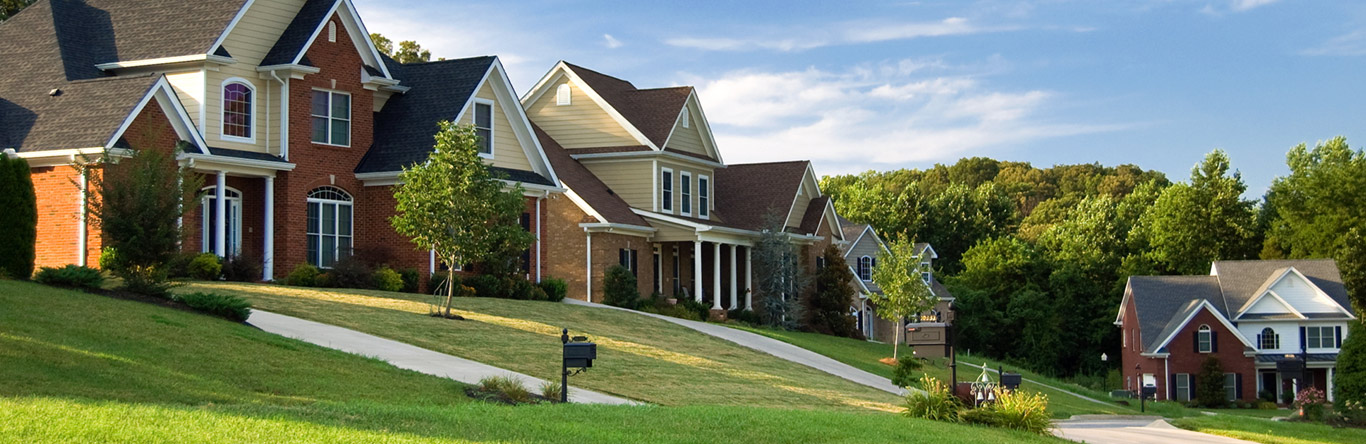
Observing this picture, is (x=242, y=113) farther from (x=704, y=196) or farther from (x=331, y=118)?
(x=704, y=196)

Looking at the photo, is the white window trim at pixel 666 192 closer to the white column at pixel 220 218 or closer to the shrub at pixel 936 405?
the white column at pixel 220 218

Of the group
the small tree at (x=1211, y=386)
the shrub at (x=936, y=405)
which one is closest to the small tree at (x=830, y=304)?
the small tree at (x=1211, y=386)

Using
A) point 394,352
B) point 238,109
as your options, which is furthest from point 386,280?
point 394,352

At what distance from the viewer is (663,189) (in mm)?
47000

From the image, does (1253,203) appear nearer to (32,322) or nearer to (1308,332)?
(1308,332)

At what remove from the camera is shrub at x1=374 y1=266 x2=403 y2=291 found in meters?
33.0

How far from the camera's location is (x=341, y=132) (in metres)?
34.8

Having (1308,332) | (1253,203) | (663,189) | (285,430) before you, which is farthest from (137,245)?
(1253,203)

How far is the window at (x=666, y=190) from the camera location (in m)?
46.8

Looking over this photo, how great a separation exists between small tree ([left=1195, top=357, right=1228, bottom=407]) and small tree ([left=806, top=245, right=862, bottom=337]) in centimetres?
1675

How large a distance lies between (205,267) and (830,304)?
25522mm

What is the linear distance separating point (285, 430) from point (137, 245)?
12.9 meters

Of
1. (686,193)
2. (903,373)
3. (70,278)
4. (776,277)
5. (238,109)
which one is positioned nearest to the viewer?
(70,278)

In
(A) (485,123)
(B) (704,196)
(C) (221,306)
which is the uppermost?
(A) (485,123)
